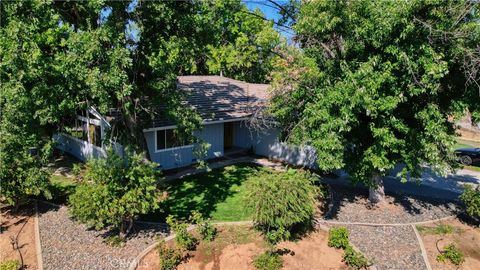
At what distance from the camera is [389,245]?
10984 mm

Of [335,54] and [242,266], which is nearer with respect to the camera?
[242,266]

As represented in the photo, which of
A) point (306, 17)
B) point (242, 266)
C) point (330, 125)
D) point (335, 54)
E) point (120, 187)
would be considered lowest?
point (242, 266)

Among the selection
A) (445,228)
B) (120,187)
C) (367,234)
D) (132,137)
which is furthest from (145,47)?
(445,228)

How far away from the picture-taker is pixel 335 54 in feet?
42.1

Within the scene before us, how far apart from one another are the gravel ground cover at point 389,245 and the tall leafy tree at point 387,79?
1.78m

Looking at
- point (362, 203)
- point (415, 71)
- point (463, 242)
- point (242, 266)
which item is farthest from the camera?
point (362, 203)

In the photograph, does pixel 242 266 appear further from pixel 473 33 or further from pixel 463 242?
pixel 473 33

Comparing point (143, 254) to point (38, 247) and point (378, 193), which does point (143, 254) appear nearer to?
point (38, 247)

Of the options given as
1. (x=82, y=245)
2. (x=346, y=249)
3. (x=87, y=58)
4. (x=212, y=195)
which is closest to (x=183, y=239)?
(x=82, y=245)

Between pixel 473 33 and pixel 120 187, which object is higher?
pixel 473 33

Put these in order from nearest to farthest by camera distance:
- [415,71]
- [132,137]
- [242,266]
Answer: [242,266], [415,71], [132,137]

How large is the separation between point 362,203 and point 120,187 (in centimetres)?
928

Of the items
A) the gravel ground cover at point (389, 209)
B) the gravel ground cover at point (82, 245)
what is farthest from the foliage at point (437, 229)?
the gravel ground cover at point (82, 245)

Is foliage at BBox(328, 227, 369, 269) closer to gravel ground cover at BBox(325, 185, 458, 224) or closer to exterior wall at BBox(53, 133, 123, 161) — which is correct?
gravel ground cover at BBox(325, 185, 458, 224)
